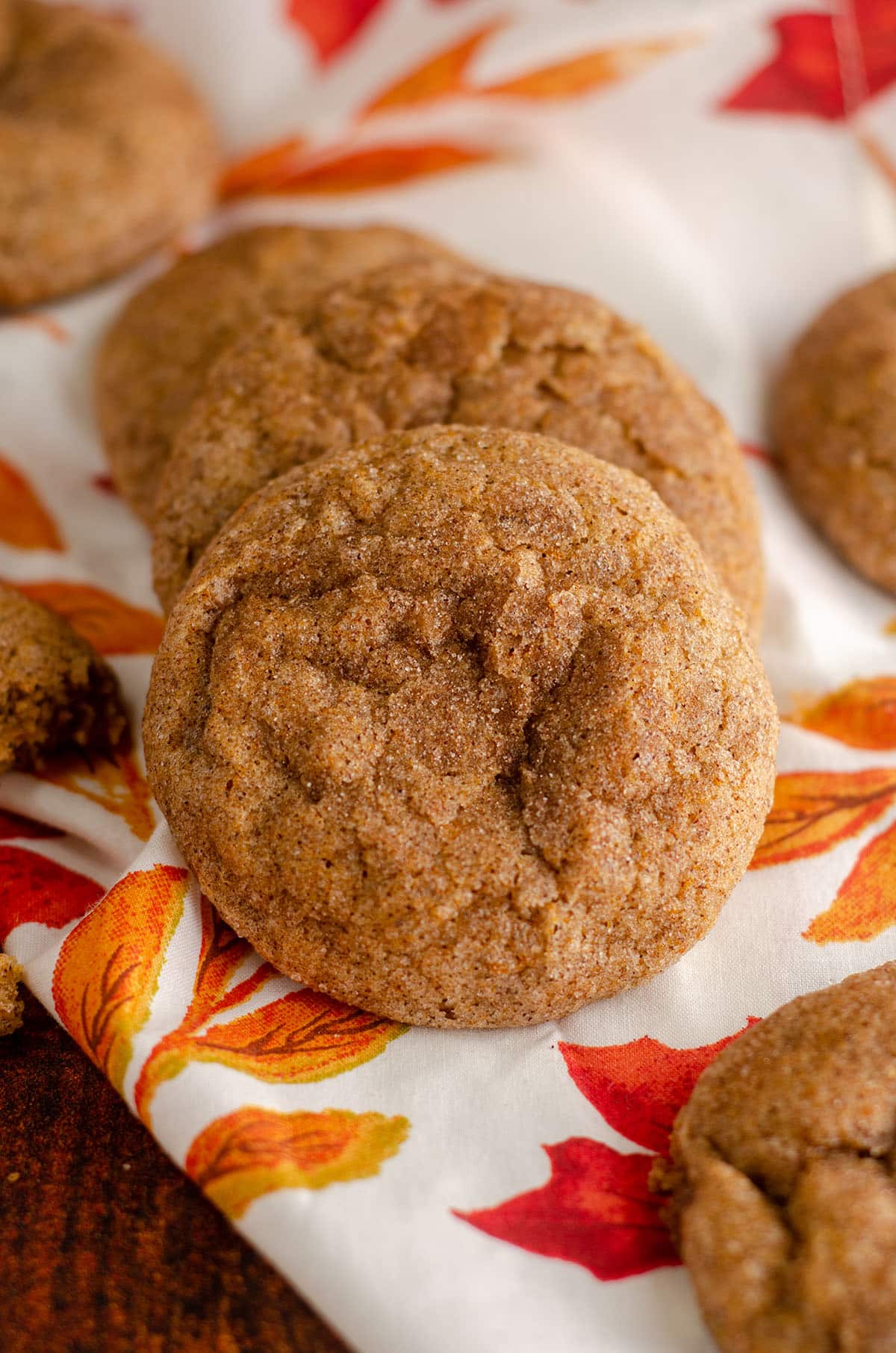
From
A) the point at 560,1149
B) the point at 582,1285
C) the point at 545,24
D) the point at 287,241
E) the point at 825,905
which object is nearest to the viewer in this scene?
the point at 582,1285

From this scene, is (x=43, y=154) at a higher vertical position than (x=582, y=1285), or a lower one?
higher

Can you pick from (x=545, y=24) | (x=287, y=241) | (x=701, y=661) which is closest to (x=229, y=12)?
(x=545, y=24)

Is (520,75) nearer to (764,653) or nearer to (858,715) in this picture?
(764,653)

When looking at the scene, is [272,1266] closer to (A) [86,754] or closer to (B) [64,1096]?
(B) [64,1096]

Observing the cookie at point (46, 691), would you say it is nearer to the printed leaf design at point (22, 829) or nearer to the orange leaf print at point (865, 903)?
the printed leaf design at point (22, 829)

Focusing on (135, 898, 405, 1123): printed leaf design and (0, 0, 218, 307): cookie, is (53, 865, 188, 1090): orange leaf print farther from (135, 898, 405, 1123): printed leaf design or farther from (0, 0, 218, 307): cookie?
(0, 0, 218, 307): cookie

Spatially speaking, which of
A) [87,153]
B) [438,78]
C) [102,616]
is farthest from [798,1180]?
[438,78]

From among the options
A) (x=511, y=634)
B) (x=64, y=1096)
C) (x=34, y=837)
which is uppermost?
(x=511, y=634)
